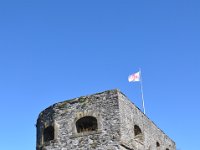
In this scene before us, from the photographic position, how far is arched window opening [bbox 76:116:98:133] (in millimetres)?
19008

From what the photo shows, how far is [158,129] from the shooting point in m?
22.7

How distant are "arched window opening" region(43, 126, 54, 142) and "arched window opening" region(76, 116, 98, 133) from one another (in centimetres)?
151

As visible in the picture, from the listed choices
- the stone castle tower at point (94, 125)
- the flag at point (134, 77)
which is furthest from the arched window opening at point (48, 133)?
the flag at point (134, 77)

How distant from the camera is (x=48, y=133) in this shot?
20.1 m

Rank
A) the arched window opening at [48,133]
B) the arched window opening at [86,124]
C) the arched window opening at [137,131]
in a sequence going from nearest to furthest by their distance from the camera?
the arched window opening at [86,124]
the arched window opening at [48,133]
the arched window opening at [137,131]

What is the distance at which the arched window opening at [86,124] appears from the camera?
19008mm

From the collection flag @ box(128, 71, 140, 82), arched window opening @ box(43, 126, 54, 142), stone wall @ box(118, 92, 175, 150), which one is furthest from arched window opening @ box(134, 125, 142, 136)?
arched window opening @ box(43, 126, 54, 142)

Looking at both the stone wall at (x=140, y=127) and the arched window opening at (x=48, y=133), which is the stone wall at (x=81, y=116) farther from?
the stone wall at (x=140, y=127)

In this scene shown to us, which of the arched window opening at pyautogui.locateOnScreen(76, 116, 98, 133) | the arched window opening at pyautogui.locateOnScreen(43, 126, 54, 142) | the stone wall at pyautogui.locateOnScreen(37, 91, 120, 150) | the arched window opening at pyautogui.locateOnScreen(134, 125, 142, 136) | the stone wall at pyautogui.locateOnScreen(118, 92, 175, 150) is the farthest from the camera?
the arched window opening at pyautogui.locateOnScreen(134, 125, 142, 136)

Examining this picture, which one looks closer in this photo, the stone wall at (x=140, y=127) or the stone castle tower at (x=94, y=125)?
the stone castle tower at (x=94, y=125)

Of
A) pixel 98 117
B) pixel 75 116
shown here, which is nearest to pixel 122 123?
pixel 98 117

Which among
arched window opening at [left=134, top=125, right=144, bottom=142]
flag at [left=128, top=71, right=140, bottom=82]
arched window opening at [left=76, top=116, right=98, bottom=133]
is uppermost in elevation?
flag at [left=128, top=71, right=140, bottom=82]

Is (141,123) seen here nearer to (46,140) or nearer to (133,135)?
(133,135)

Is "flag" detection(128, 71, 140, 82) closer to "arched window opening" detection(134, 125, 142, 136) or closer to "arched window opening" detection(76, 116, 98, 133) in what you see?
"arched window opening" detection(134, 125, 142, 136)
